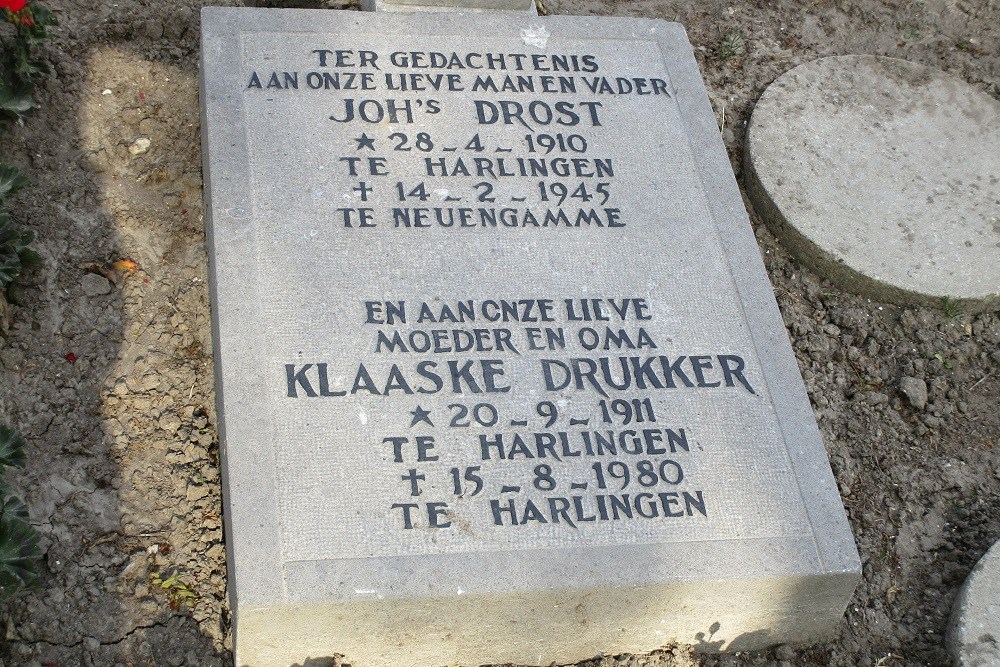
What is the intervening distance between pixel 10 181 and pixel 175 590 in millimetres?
1380

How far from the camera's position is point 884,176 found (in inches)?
160

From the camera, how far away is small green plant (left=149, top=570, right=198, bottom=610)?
9.65ft

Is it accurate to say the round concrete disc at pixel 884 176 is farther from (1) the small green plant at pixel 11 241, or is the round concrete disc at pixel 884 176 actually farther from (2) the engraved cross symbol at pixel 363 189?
(1) the small green plant at pixel 11 241

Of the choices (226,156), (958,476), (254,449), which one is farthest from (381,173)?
(958,476)

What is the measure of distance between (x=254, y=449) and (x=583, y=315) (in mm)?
985

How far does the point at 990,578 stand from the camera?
9.98ft

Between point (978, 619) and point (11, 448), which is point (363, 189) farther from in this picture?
point (978, 619)

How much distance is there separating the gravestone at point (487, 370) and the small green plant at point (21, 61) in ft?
2.03

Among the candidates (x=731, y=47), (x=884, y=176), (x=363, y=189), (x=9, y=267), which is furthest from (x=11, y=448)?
(x=731, y=47)

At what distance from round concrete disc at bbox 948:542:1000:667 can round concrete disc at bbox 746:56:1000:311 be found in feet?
3.49

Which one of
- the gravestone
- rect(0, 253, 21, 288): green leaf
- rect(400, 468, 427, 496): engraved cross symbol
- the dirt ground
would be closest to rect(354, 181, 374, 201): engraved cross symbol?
the gravestone

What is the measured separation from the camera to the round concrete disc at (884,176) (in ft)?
12.6

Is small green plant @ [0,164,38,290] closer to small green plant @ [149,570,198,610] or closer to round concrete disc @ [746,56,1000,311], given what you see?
small green plant @ [149,570,198,610]

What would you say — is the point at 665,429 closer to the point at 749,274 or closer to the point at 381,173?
the point at 749,274
